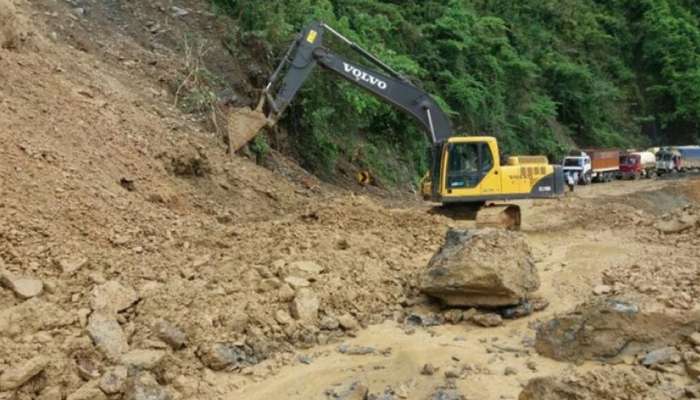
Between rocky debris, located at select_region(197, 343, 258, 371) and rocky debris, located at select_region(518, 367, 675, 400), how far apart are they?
249 cm

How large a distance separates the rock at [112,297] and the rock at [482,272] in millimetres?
3059

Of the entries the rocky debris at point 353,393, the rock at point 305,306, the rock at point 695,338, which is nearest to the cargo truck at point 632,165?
the rock at point 695,338

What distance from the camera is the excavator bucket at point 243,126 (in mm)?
13219

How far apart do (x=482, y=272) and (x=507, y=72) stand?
80.9 ft

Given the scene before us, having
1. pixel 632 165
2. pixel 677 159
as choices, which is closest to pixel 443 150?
pixel 632 165

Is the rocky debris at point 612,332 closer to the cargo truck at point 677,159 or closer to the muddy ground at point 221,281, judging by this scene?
the muddy ground at point 221,281

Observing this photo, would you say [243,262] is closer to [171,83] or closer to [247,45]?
[171,83]

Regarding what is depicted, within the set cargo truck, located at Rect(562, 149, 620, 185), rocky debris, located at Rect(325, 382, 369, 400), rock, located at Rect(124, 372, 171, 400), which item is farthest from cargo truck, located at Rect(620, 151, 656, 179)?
rock, located at Rect(124, 372, 171, 400)

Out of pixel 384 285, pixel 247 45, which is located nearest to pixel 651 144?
pixel 247 45

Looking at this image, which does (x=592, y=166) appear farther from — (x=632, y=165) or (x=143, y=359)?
(x=143, y=359)

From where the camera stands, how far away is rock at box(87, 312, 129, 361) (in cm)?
610

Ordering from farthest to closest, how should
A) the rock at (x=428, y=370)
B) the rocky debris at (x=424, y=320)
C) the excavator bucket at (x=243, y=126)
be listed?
1. the excavator bucket at (x=243, y=126)
2. the rocky debris at (x=424, y=320)
3. the rock at (x=428, y=370)

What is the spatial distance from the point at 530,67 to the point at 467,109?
6.41 metres

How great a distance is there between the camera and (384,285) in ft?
27.2
